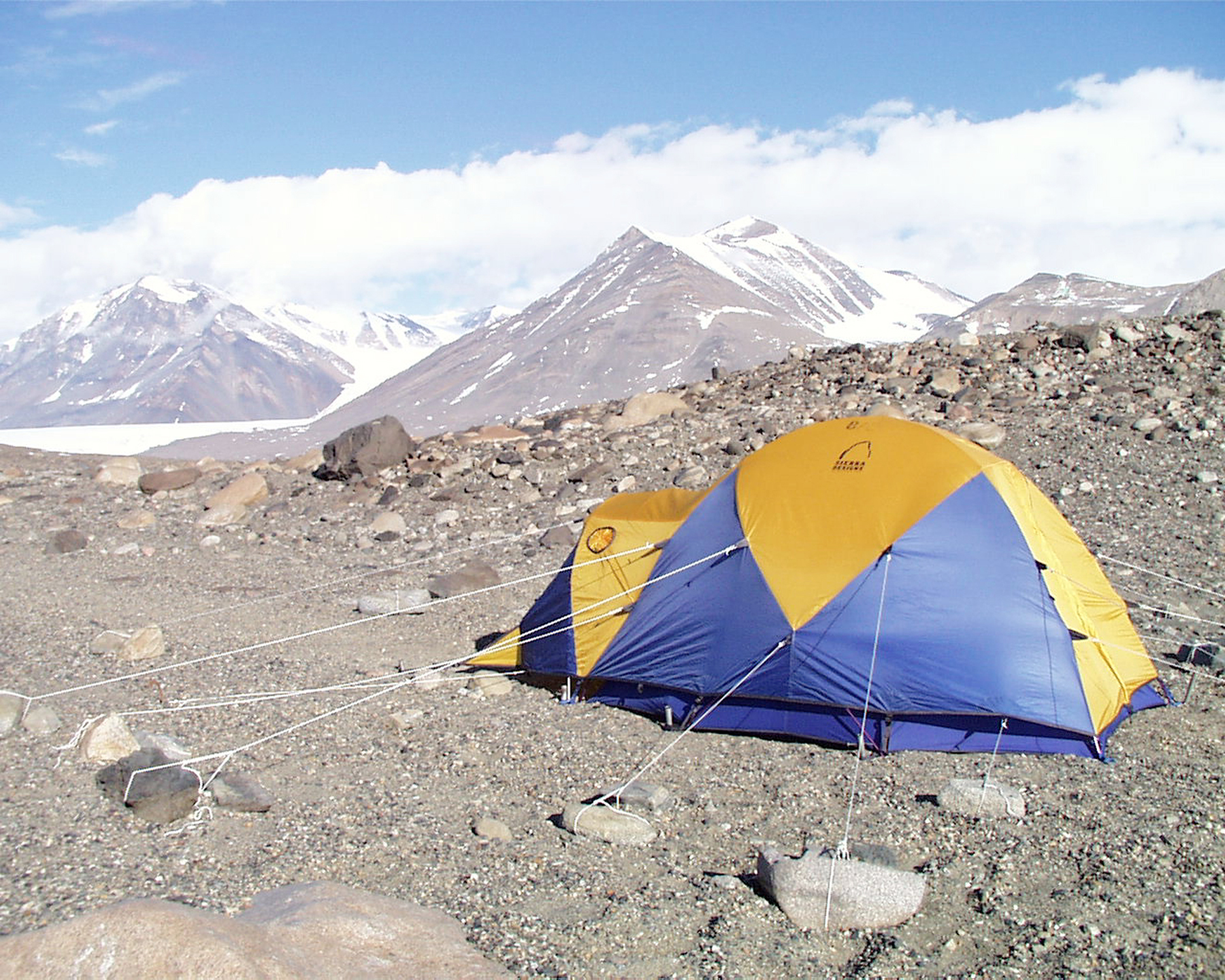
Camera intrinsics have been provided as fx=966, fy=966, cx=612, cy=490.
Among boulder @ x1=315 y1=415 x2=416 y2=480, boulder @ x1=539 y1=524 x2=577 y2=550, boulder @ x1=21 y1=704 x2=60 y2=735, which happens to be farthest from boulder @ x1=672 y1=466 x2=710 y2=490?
boulder @ x1=21 y1=704 x2=60 y2=735

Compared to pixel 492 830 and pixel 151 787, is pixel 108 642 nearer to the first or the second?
pixel 151 787

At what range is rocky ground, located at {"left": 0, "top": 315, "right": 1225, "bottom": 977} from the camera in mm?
5410

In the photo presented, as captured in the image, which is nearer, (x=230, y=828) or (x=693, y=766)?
(x=230, y=828)

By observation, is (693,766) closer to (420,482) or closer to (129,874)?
(129,874)

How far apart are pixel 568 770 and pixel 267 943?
153 inches

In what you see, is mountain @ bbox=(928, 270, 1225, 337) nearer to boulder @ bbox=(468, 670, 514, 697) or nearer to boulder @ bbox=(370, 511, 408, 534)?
boulder @ bbox=(370, 511, 408, 534)

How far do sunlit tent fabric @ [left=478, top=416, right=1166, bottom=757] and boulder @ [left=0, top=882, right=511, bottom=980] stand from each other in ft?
13.0

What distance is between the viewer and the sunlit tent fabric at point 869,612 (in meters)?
8.05

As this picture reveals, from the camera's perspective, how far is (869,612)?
27.3 ft

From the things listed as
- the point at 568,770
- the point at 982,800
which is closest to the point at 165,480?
the point at 568,770

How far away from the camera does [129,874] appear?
5.71 meters

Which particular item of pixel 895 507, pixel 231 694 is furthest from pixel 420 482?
pixel 895 507

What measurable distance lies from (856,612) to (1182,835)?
2.86m

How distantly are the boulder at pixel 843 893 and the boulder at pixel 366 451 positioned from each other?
52.9 ft
